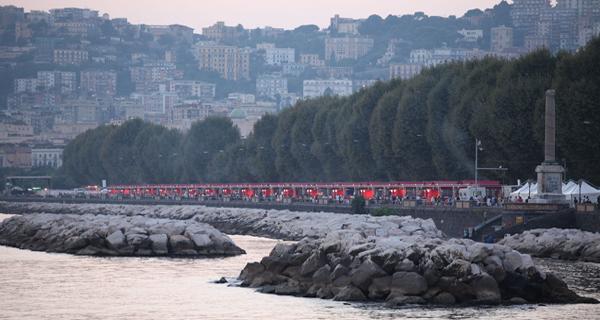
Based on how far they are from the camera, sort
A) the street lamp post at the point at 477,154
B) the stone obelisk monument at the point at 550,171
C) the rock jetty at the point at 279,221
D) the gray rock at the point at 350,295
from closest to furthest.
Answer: the gray rock at the point at 350,295 < the rock jetty at the point at 279,221 < the stone obelisk monument at the point at 550,171 < the street lamp post at the point at 477,154

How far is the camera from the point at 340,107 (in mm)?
123312

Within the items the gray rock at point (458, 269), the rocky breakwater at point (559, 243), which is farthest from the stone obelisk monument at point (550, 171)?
the gray rock at point (458, 269)

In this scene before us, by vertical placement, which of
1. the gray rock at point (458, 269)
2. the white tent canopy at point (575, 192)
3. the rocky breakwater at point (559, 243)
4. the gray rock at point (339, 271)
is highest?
the gray rock at point (458, 269)

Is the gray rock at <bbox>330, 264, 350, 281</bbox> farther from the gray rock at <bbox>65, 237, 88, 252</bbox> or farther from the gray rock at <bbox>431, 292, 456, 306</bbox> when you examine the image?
the gray rock at <bbox>65, 237, 88, 252</bbox>

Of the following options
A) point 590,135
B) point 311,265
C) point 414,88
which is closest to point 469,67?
point 414,88

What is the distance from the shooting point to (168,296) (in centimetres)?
5084

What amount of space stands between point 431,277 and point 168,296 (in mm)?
8151

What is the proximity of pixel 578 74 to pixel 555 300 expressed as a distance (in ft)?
126

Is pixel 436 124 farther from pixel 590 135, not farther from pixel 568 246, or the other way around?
pixel 568 246

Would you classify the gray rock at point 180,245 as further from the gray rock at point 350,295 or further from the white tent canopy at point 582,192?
the gray rock at point 350,295

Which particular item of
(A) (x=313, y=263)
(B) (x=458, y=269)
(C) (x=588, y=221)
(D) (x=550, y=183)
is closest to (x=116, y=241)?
(C) (x=588, y=221)

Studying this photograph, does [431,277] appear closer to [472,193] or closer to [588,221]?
[588,221]

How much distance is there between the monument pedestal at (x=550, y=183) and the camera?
248 ft

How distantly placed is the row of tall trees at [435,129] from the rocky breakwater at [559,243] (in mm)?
14543
